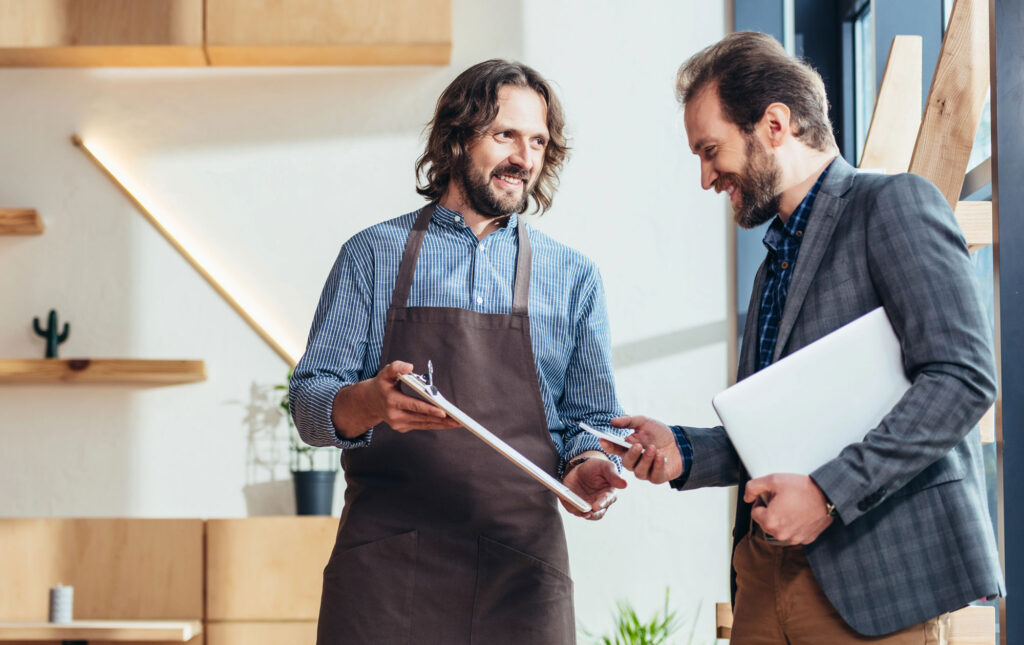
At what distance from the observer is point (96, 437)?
346cm

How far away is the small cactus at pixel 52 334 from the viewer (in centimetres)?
341

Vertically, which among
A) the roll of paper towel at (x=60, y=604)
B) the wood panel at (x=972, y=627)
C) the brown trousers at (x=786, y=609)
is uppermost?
the brown trousers at (x=786, y=609)

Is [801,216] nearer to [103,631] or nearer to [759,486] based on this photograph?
[759,486]

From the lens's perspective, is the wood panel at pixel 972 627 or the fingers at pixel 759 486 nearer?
the fingers at pixel 759 486

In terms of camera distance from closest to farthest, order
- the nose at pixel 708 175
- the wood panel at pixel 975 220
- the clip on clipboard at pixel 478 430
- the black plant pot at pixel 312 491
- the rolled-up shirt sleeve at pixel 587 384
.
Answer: the clip on clipboard at pixel 478 430
the nose at pixel 708 175
the rolled-up shirt sleeve at pixel 587 384
the wood panel at pixel 975 220
the black plant pot at pixel 312 491

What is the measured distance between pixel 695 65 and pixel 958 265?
603 millimetres

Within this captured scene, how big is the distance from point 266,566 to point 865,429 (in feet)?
7.32

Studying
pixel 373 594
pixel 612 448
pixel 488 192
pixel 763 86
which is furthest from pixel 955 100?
pixel 373 594

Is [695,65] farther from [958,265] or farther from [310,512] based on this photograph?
[310,512]

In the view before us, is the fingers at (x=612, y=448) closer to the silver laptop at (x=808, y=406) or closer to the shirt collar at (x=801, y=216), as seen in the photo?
the silver laptop at (x=808, y=406)

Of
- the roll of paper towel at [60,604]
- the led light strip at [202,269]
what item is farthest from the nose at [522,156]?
the roll of paper towel at [60,604]

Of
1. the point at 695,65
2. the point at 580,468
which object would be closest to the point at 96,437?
the point at 580,468

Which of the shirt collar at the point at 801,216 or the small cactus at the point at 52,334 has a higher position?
the shirt collar at the point at 801,216

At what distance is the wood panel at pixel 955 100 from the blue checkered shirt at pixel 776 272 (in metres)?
0.67
